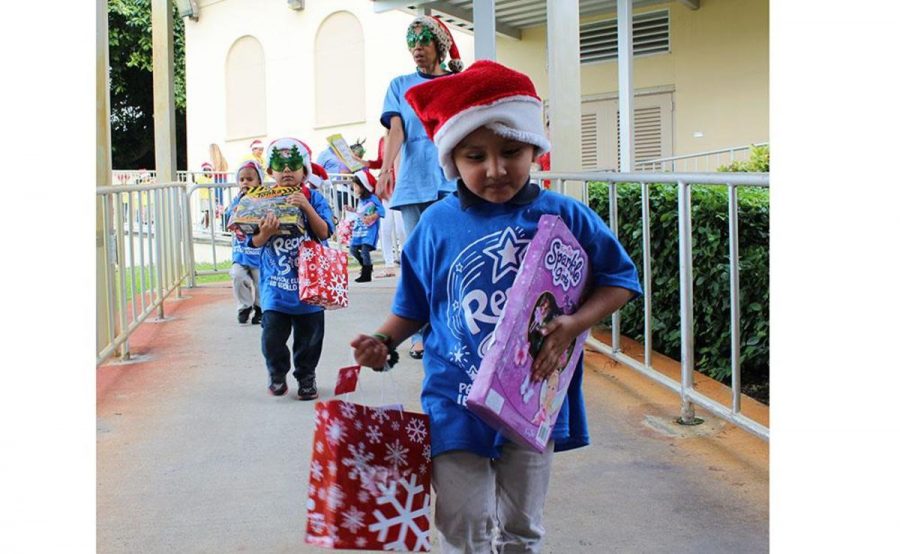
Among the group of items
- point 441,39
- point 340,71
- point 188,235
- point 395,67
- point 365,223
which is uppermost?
point 340,71

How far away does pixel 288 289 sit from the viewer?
537cm

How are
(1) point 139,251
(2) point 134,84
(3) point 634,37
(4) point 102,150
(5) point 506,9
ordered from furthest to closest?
(2) point 134,84, (3) point 634,37, (5) point 506,9, (1) point 139,251, (4) point 102,150

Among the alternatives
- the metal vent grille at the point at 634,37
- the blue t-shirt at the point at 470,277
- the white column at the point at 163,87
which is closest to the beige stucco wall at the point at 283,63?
the metal vent grille at the point at 634,37

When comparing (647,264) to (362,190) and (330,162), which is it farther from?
(330,162)

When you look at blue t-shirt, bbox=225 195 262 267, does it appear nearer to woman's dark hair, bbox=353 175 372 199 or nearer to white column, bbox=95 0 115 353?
white column, bbox=95 0 115 353

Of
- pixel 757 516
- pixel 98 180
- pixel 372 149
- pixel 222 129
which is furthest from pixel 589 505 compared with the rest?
pixel 222 129

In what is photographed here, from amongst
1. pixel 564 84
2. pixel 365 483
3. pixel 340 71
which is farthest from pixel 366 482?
pixel 340 71

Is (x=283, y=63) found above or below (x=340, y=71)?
above

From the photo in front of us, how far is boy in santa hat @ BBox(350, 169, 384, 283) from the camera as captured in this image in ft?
35.3

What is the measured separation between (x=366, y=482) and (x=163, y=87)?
8613 millimetres

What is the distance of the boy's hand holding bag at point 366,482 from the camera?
2.21m

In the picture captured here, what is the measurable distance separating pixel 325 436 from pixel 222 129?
74.6ft

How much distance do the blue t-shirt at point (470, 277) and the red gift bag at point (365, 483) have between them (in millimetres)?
109

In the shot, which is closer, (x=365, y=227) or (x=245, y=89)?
(x=365, y=227)
